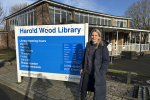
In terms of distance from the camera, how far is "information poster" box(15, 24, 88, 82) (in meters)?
3.73

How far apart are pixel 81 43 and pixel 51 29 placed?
1207 millimetres

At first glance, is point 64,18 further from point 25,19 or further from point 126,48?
point 126,48

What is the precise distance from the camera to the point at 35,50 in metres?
4.30

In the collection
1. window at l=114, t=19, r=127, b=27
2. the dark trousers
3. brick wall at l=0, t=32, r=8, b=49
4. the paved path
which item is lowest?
the paved path

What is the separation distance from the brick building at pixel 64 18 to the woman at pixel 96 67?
916 centimetres

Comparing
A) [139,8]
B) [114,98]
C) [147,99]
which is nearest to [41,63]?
[114,98]

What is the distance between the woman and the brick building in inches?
361

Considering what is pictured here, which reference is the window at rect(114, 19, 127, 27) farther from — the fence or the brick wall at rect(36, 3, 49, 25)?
the brick wall at rect(36, 3, 49, 25)

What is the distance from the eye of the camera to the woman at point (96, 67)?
2.39 meters

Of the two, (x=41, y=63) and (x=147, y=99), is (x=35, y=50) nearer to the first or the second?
(x=41, y=63)

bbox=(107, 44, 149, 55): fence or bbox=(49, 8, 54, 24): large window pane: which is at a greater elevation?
bbox=(49, 8, 54, 24): large window pane

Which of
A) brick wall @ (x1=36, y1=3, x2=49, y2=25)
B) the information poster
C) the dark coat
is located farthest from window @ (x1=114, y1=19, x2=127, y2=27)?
the dark coat

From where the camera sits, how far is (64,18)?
596 inches

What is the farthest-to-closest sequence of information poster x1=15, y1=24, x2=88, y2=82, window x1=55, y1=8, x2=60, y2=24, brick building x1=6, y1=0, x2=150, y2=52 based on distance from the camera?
window x1=55, y1=8, x2=60, y2=24
brick building x1=6, y1=0, x2=150, y2=52
information poster x1=15, y1=24, x2=88, y2=82
